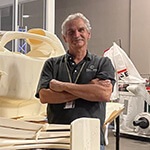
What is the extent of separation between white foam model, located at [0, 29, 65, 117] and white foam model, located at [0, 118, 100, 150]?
91 cm

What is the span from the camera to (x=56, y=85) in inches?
69.0

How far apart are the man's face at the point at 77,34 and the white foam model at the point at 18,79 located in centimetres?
34

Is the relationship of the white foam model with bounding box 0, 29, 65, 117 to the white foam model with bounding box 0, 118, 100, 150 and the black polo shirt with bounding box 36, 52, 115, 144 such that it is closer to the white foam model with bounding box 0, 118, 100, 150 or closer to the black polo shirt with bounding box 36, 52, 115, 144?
the black polo shirt with bounding box 36, 52, 115, 144

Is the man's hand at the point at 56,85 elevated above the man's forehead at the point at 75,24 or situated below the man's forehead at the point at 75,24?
below

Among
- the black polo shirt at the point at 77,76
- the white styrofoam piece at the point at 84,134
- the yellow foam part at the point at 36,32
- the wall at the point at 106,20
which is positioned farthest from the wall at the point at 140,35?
the white styrofoam piece at the point at 84,134

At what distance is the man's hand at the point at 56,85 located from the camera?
1.74 m

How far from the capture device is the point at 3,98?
197 cm

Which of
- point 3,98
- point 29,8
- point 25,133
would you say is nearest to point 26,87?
point 3,98

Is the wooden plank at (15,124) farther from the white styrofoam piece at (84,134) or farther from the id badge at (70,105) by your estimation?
the id badge at (70,105)

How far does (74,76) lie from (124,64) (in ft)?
11.1

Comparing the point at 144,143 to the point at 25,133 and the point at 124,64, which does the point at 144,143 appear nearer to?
the point at 124,64

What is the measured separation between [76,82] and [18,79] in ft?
1.43

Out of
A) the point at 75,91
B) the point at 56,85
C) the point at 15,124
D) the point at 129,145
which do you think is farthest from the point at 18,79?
the point at 129,145

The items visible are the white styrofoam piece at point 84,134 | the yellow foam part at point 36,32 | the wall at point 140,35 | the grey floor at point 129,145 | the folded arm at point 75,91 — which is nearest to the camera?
the white styrofoam piece at point 84,134
